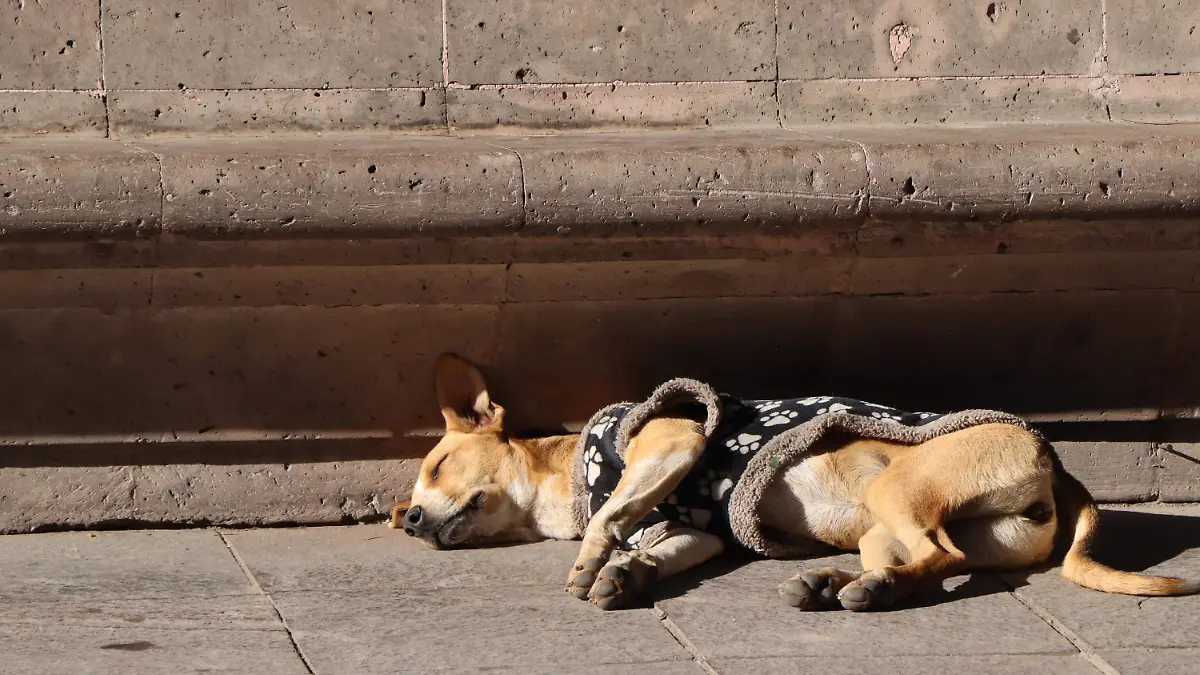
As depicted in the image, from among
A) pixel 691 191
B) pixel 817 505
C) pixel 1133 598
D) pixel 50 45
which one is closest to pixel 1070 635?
pixel 1133 598

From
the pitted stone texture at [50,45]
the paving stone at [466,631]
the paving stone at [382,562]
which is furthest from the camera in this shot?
the pitted stone texture at [50,45]

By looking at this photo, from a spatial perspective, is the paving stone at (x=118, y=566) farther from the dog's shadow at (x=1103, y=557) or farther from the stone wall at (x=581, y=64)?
the stone wall at (x=581, y=64)

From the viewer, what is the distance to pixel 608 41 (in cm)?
512

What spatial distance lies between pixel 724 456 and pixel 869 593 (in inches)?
31.3

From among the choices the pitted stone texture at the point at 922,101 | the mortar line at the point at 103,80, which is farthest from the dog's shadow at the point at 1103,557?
the mortar line at the point at 103,80

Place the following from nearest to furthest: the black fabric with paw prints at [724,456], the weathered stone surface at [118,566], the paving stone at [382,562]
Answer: the weathered stone surface at [118,566] → the paving stone at [382,562] → the black fabric with paw prints at [724,456]

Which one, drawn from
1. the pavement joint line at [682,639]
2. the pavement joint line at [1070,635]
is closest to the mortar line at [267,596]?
the pavement joint line at [682,639]

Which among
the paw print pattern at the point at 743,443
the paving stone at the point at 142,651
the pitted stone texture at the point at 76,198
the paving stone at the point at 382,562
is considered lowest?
the paving stone at the point at 382,562

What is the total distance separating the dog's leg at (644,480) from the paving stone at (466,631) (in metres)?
0.26

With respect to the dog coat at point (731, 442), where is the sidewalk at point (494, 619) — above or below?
below

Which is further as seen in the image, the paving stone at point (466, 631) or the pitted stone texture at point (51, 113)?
the pitted stone texture at point (51, 113)

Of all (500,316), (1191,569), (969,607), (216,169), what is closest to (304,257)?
(216,169)

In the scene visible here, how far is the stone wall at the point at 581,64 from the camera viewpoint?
4.93 meters

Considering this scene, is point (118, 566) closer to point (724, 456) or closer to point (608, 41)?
point (724, 456)
